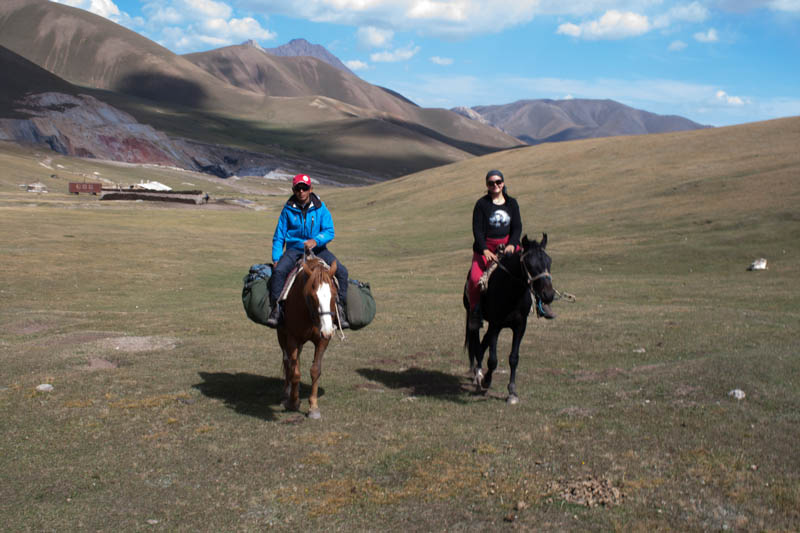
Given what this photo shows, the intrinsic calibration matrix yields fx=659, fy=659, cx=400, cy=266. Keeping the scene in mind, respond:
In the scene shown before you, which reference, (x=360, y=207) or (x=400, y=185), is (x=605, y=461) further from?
(x=400, y=185)

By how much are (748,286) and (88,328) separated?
26.7m

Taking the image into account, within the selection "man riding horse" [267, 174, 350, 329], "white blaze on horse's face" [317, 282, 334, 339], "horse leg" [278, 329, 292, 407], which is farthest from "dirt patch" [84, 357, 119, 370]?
"white blaze on horse's face" [317, 282, 334, 339]

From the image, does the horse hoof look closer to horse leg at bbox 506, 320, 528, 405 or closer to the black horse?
the black horse

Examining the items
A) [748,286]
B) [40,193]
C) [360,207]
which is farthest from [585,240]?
[40,193]

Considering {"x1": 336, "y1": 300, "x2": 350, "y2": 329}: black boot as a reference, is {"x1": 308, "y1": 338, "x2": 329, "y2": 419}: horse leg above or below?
below

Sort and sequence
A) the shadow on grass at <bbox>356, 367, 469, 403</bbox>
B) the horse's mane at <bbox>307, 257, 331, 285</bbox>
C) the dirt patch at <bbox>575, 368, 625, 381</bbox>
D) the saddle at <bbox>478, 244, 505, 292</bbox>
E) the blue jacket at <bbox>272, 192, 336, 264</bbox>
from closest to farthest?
1. the horse's mane at <bbox>307, 257, 331, 285</bbox>
2. the blue jacket at <bbox>272, 192, 336, 264</bbox>
3. the saddle at <bbox>478, 244, 505, 292</bbox>
4. the shadow on grass at <bbox>356, 367, 469, 403</bbox>
5. the dirt patch at <bbox>575, 368, 625, 381</bbox>

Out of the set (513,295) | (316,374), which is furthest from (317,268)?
(513,295)

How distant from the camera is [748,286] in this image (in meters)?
28.9

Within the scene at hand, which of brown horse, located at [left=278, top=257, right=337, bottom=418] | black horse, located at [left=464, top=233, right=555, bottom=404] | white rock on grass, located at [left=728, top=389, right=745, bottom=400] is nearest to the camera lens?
brown horse, located at [left=278, top=257, right=337, bottom=418]

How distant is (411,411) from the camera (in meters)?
12.2

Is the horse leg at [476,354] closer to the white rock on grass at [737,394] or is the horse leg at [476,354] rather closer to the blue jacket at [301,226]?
the blue jacket at [301,226]

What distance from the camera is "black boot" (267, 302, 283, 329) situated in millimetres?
12312

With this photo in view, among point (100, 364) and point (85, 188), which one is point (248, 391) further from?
point (85, 188)

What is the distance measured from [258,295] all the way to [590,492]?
24.4 feet
